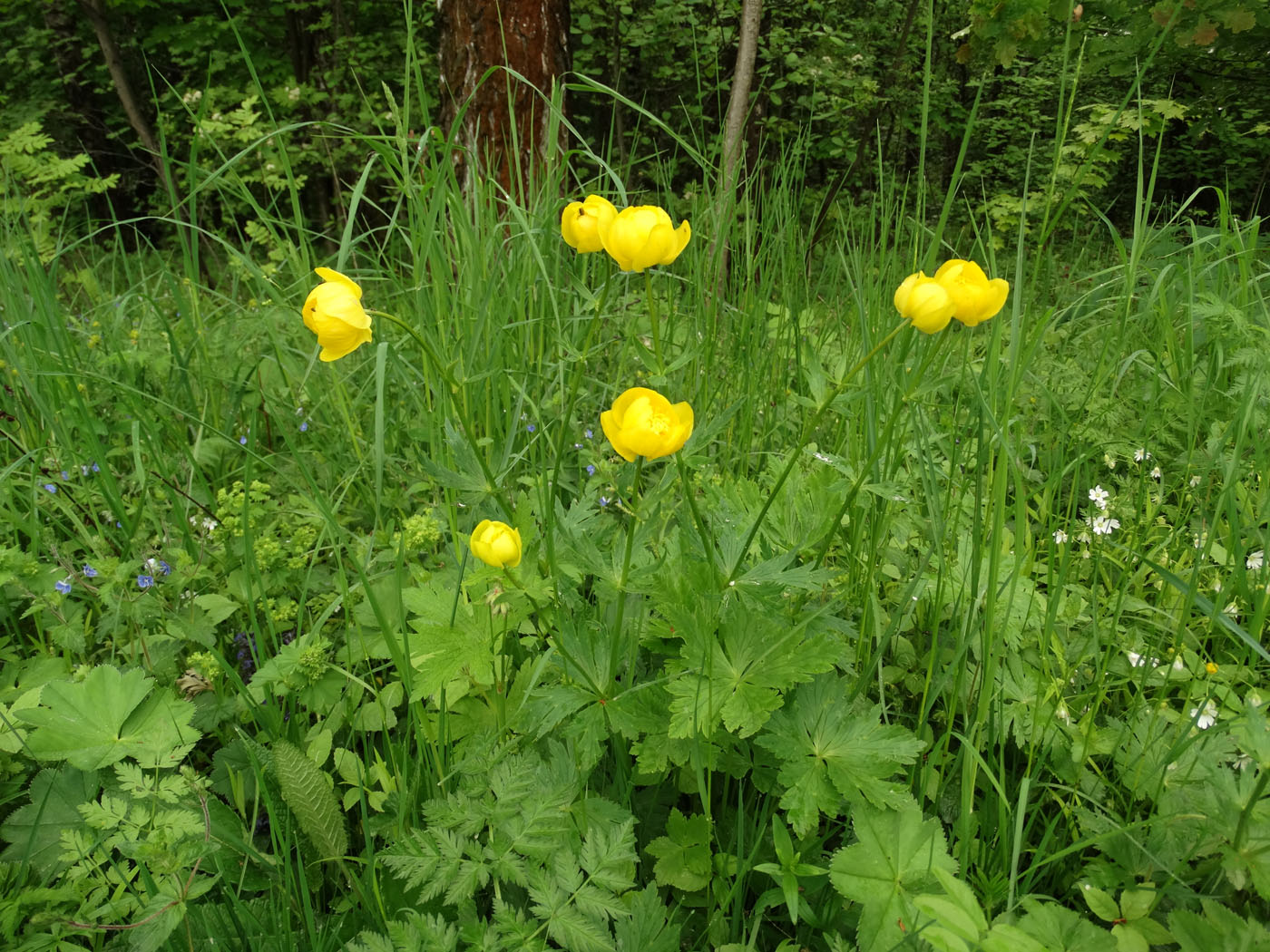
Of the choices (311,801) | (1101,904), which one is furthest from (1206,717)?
(311,801)

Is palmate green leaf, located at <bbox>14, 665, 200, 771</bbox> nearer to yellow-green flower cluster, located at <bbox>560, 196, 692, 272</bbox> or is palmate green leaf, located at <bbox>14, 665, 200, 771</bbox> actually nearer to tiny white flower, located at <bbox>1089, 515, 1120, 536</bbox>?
yellow-green flower cluster, located at <bbox>560, 196, 692, 272</bbox>

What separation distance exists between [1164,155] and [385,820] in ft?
28.6

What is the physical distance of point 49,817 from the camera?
1.05 metres

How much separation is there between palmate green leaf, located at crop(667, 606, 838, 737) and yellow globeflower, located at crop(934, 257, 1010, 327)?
0.41 meters

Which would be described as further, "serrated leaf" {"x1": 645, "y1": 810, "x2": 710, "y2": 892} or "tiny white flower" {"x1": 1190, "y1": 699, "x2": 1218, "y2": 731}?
"tiny white flower" {"x1": 1190, "y1": 699, "x2": 1218, "y2": 731}

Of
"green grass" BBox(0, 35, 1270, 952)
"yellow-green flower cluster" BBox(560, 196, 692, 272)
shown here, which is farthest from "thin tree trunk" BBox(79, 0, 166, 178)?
"yellow-green flower cluster" BBox(560, 196, 692, 272)

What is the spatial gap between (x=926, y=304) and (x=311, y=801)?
1008 mm

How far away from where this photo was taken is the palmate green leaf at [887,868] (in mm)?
831

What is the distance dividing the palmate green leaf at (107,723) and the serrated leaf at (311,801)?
138mm

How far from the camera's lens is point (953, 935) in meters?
0.75

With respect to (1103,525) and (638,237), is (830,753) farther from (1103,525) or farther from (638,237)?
(1103,525)

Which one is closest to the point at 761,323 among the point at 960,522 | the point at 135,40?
the point at 960,522

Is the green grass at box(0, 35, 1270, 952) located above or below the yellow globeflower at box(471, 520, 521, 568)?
below

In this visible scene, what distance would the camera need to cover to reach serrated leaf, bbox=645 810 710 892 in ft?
3.01
